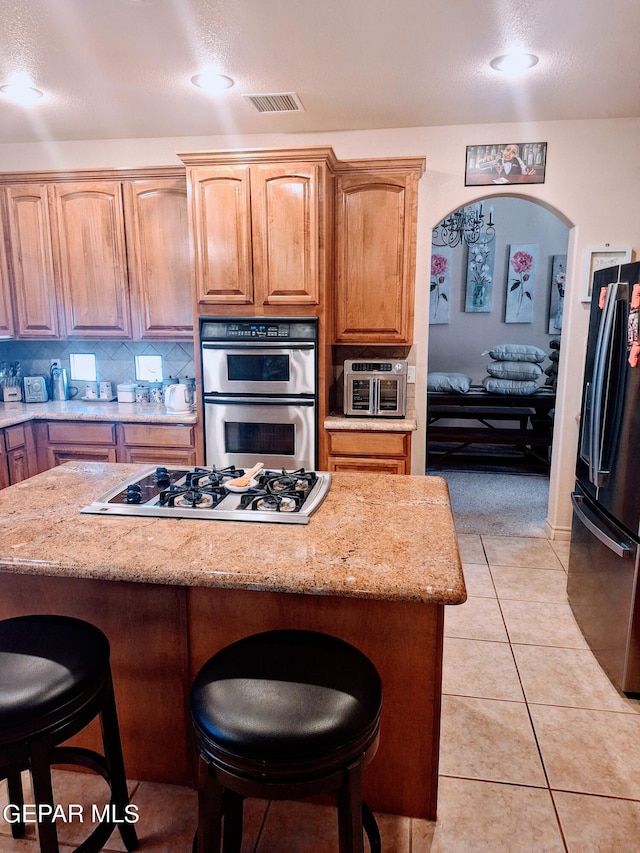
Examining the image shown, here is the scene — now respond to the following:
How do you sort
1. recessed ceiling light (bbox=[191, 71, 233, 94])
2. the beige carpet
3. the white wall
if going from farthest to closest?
the beige carpet → the white wall → recessed ceiling light (bbox=[191, 71, 233, 94])

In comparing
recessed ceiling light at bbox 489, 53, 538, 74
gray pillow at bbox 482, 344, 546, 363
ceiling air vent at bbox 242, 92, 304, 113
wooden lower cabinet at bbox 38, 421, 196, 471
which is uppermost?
ceiling air vent at bbox 242, 92, 304, 113

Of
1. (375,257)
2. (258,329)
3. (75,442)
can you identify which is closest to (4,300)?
(75,442)

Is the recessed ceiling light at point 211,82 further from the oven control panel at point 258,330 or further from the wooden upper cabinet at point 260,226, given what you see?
the oven control panel at point 258,330

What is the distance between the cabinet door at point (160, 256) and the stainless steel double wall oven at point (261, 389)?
37 centimetres

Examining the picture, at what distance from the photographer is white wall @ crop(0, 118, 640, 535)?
3.49m

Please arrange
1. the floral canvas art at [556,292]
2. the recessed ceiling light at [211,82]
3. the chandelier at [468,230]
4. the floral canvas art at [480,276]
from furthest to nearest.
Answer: the floral canvas art at [480,276] < the floral canvas art at [556,292] < the chandelier at [468,230] < the recessed ceiling light at [211,82]

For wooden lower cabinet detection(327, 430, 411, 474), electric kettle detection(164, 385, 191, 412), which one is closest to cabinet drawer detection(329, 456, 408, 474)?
wooden lower cabinet detection(327, 430, 411, 474)

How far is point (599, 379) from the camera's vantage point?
2.55m

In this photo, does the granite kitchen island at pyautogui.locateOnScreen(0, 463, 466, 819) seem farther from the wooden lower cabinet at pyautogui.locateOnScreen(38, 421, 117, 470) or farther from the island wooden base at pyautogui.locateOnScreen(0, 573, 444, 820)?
the wooden lower cabinet at pyautogui.locateOnScreen(38, 421, 117, 470)

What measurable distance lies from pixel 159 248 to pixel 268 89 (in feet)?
3.95

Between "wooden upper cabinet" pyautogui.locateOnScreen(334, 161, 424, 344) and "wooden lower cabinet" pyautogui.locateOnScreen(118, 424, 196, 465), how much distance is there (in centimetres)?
118

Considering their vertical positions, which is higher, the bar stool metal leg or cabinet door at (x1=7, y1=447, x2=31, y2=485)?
cabinet door at (x1=7, y1=447, x2=31, y2=485)

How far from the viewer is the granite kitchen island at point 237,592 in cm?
135

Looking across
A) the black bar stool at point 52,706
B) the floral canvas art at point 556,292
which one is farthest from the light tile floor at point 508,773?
the floral canvas art at point 556,292
